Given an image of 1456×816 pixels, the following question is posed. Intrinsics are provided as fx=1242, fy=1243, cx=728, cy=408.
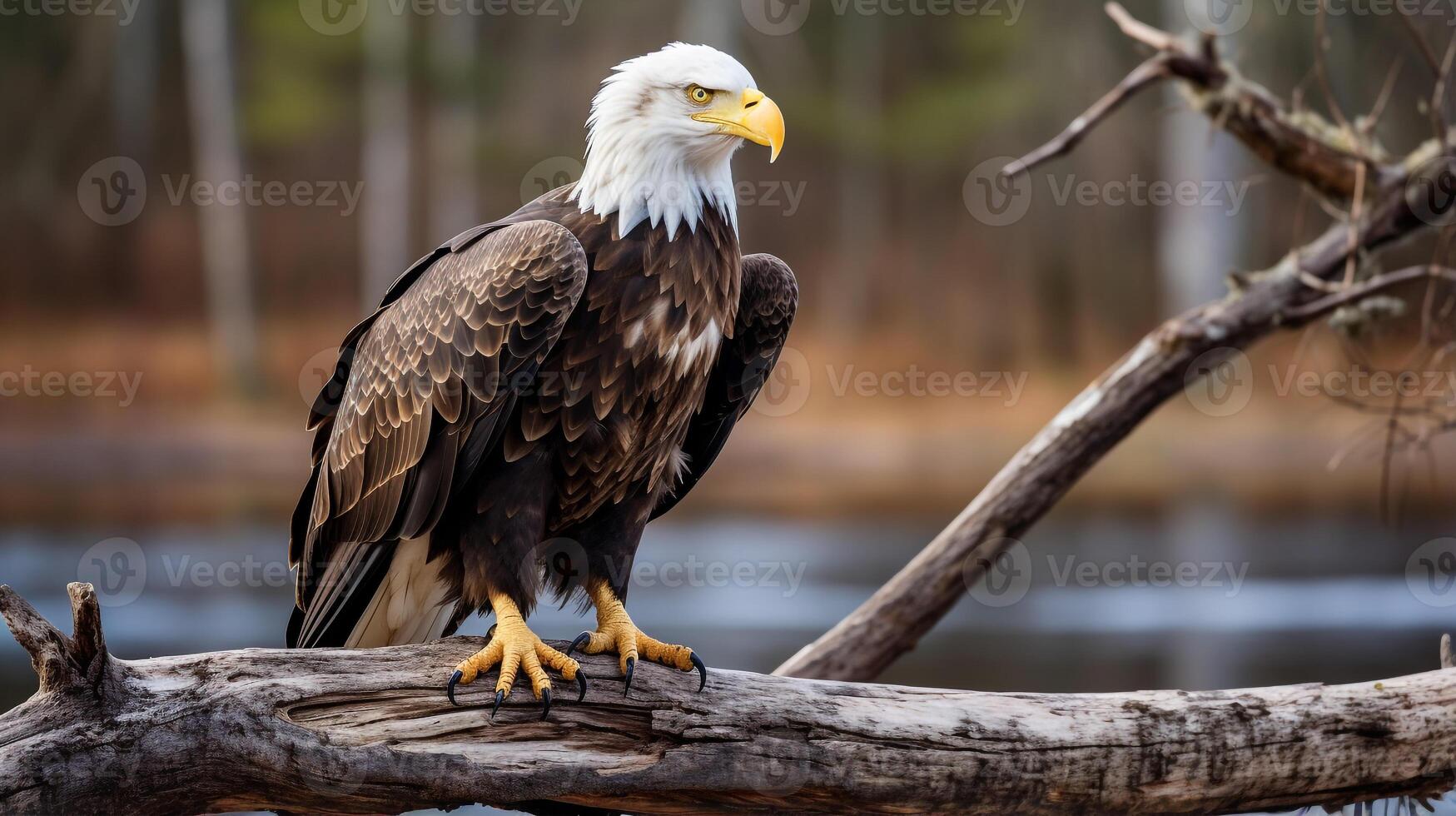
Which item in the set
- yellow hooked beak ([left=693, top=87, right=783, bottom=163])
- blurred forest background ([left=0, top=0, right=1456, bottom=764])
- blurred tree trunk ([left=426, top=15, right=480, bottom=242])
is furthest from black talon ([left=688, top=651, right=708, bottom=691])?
blurred tree trunk ([left=426, top=15, right=480, bottom=242])

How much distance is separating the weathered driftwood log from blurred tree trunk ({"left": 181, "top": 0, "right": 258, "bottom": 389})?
39.3 feet

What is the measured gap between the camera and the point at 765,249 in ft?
50.3

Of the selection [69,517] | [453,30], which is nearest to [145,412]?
[69,517]

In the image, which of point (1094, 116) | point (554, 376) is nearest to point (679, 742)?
point (554, 376)

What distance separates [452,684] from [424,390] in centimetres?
73

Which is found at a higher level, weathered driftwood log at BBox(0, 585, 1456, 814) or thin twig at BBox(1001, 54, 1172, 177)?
thin twig at BBox(1001, 54, 1172, 177)

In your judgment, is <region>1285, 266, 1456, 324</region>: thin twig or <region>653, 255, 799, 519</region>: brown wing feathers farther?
<region>1285, 266, 1456, 324</region>: thin twig

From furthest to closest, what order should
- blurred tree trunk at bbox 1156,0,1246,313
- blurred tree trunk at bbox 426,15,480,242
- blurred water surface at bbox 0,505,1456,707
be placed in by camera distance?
blurred tree trunk at bbox 426,15,480,242 → blurred tree trunk at bbox 1156,0,1246,313 → blurred water surface at bbox 0,505,1456,707

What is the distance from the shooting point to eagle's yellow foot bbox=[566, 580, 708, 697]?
8.86ft

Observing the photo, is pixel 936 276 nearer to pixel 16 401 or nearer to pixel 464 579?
pixel 16 401

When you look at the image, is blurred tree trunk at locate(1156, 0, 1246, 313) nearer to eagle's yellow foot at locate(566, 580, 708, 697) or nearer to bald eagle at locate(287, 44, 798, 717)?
bald eagle at locate(287, 44, 798, 717)

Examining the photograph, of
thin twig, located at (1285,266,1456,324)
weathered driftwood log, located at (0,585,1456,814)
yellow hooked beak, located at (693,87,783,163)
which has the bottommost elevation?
weathered driftwood log, located at (0,585,1456,814)

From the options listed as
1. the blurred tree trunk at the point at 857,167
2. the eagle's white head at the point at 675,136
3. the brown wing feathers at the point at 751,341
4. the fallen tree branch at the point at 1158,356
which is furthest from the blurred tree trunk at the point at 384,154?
the eagle's white head at the point at 675,136

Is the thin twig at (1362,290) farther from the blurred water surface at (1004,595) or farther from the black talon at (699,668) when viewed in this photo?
the blurred water surface at (1004,595)
